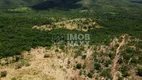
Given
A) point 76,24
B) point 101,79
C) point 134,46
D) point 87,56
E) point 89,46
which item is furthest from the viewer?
point 76,24

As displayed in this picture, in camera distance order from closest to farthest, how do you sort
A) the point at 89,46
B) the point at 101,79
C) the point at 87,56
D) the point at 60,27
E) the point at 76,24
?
the point at 101,79
the point at 87,56
the point at 89,46
the point at 60,27
the point at 76,24

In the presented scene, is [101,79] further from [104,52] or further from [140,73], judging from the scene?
[104,52]

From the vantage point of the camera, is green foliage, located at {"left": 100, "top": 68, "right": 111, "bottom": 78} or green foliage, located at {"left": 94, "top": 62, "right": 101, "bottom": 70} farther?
green foliage, located at {"left": 94, "top": 62, "right": 101, "bottom": 70}

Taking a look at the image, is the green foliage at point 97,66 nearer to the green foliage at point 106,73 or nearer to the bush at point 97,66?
the bush at point 97,66

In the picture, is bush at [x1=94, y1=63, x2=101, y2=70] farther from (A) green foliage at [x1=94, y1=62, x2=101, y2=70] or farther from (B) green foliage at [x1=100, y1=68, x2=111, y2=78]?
(B) green foliage at [x1=100, y1=68, x2=111, y2=78]

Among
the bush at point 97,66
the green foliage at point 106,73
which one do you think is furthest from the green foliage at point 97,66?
the green foliage at point 106,73

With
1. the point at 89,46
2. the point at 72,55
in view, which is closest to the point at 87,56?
the point at 72,55

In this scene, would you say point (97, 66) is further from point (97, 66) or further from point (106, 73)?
point (106, 73)

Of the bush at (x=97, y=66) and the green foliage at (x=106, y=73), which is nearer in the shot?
the green foliage at (x=106, y=73)

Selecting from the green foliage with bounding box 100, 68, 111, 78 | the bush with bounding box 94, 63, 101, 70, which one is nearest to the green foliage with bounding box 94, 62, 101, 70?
the bush with bounding box 94, 63, 101, 70

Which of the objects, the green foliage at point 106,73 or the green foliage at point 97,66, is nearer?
the green foliage at point 106,73

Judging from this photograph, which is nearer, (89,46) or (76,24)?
(89,46)
